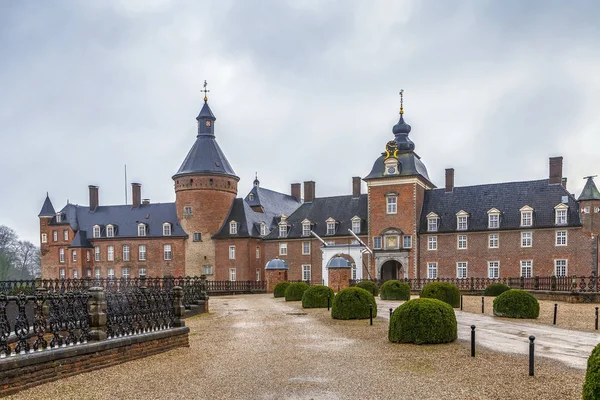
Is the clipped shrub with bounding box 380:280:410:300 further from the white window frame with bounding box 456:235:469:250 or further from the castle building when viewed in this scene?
the white window frame with bounding box 456:235:469:250

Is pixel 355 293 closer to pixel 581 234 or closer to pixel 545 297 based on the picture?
pixel 545 297

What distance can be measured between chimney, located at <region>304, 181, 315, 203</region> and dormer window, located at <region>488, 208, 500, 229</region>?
1796 centimetres

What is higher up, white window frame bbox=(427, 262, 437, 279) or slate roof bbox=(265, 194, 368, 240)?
slate roof bbox=(265, 194, 368, 240)

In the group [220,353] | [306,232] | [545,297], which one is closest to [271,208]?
[306,232]

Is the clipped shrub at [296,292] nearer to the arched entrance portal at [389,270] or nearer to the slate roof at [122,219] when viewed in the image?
the arched entrance portal at [389,270]

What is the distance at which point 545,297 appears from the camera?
26656mm

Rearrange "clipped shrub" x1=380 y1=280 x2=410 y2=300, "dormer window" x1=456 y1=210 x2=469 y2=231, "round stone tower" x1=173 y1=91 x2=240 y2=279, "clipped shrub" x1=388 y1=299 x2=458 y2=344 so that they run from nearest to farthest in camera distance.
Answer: "clipped shrub" x1=388 y1=299 x2=458 y2=344 → "clipped shrub" x1=380 y1=280 x2=410 y2=300 → "dormer window" x1=456 y1=210 x2=469 y2=231 → "round stone tower" x1=173 y1=91 x2=240 y2=279

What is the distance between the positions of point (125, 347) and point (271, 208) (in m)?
45.1

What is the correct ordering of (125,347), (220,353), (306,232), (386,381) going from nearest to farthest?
(386,381) < (125,347) < (220,353) < (306,232)

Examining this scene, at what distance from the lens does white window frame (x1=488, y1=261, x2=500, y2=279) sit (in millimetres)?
39375

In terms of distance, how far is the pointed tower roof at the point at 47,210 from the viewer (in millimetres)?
57516

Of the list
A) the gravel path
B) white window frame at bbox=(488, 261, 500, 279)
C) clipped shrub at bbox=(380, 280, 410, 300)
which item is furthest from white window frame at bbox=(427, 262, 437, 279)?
the gravel path

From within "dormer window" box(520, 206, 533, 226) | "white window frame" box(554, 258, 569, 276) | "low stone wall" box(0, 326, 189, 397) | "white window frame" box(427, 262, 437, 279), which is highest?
"dormer window" box(520, 206, 533, 226)

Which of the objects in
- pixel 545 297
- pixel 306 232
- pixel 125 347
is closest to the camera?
pixel 125 347
